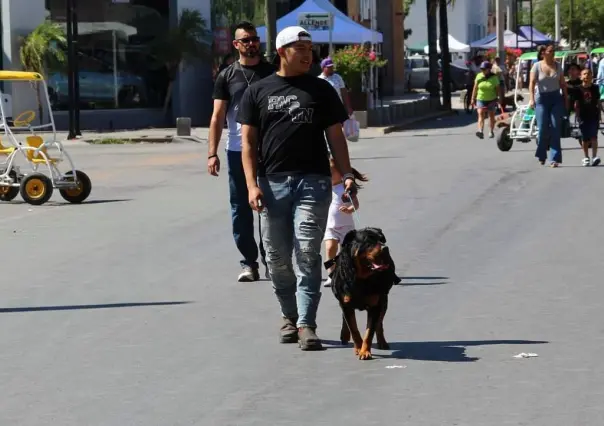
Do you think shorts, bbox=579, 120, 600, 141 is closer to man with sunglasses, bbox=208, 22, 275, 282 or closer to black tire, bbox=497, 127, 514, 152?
black tire, bbox=497, 127, 514, 152

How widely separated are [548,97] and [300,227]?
13.6 m

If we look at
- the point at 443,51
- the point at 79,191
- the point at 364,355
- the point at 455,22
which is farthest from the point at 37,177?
the point at 455,22

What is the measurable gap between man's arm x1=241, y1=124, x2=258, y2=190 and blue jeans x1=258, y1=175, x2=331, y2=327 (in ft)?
0.36

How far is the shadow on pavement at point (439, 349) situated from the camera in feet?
25.9

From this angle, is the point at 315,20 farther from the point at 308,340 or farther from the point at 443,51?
the point at 308,340

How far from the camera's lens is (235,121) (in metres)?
10.3

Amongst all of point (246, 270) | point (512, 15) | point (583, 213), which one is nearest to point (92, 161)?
point (583, 213)

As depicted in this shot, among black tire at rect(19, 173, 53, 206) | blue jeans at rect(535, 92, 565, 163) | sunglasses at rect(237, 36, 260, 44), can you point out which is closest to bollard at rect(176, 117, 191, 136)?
blue jeans at rect(535, 92, 565, 163)

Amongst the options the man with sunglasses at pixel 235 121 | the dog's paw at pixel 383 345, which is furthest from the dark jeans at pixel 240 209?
the dog's paw at pixel 383 345

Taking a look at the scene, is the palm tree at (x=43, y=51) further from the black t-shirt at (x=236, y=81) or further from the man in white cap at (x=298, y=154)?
the man in white cap at (x=298, y=154)

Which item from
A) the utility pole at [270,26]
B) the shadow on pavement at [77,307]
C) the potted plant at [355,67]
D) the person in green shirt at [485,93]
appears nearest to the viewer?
the shadow on pavement at [77,307]

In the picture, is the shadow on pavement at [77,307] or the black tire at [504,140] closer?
the shadow on pavement at [77,307]

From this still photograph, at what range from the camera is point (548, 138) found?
21.5 meters

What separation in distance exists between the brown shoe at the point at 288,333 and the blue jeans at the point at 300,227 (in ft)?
0.54
